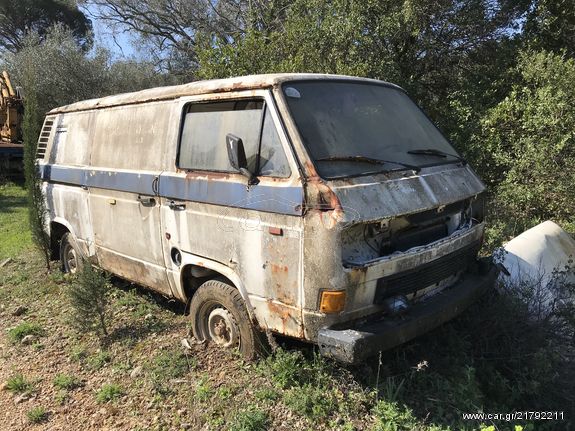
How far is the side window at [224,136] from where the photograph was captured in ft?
11.0

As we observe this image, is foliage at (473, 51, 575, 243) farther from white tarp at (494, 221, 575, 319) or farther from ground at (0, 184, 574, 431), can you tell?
ground at (0, 184, 574, 431)

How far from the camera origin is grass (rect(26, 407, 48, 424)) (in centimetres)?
351

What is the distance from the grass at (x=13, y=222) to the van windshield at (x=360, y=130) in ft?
20.3

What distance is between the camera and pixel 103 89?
741 inches

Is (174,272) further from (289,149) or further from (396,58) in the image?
(396,58)

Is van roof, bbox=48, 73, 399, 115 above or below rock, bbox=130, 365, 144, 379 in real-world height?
above

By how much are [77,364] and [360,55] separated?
7410 millimetres

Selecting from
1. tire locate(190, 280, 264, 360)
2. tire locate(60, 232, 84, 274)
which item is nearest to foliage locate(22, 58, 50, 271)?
tire locate(60, 232, 84, 274)

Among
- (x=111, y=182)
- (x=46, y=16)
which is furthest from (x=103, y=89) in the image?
(x=111, y=182)

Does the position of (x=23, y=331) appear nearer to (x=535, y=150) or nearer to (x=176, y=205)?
(x=176, y=205)

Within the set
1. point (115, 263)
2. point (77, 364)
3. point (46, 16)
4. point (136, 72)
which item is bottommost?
point (77, 364)

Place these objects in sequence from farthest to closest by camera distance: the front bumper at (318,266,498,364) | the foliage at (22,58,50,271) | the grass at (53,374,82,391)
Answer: the foliage at (22,58,50,271) → the grass at (53,374,82,391) → the front bumper at (318,266,498,364)

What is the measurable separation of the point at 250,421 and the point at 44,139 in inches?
197

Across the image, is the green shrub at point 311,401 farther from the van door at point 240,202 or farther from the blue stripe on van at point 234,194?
the blue stripe on van at point 234,194
